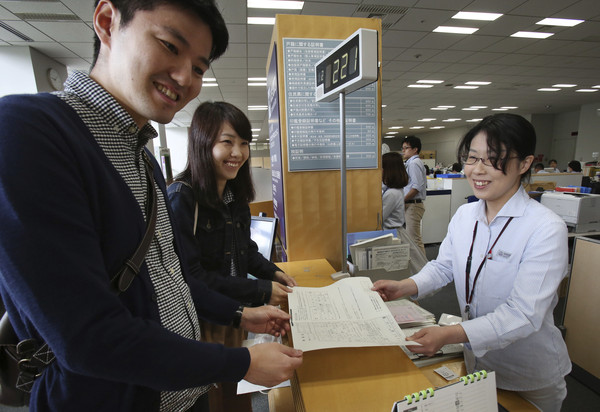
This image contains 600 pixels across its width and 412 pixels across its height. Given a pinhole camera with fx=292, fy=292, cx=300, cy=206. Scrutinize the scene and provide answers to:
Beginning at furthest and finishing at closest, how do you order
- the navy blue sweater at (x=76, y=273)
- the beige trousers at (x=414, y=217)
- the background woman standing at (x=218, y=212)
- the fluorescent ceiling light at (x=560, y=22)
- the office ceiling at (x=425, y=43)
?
the fluorescent ceiling light at (x=560, y=22)
the beige trousers at (x=414, y=217)
the office ceiling at (x=425, y=43)
the background woman standing at (x=218, y=212)
the navy blue sweater at (x=76, y=273)

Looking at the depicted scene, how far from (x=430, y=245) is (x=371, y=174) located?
162 inches

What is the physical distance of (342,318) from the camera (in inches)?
35.6

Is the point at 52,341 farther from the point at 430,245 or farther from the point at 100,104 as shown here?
the point at 430,245

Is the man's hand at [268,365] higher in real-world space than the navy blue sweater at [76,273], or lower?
lower

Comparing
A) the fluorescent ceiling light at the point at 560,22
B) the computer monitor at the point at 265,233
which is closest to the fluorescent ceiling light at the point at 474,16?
the fluorescent ceiling light at the point at 560,22

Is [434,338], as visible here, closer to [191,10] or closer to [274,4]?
[191,10]

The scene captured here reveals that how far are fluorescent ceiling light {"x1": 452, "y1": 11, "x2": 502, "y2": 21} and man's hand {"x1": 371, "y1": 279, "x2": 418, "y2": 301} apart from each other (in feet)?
15.0

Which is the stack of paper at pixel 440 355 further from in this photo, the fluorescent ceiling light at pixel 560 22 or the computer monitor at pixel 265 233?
the fluorescent ceiling light at pixel 560 22

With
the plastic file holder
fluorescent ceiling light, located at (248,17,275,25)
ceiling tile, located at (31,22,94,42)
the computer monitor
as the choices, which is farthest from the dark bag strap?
ceiling tile, located at (31,22,94,42)

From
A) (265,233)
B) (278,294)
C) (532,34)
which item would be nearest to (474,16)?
(532,34)

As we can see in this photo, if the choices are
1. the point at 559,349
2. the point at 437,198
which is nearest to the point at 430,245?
the point at 437,198

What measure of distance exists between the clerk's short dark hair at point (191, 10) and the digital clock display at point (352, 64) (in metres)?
0.57

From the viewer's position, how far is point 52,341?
424mm

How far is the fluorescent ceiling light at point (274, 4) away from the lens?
3.73m
